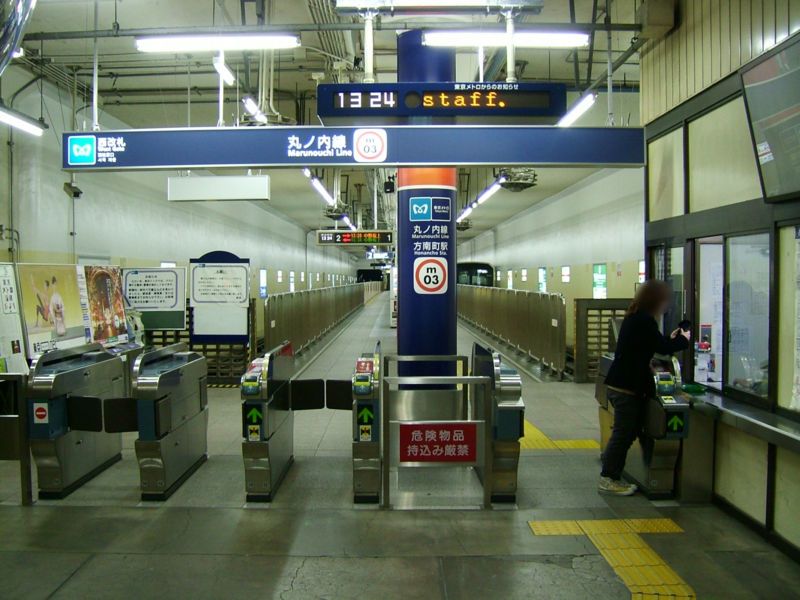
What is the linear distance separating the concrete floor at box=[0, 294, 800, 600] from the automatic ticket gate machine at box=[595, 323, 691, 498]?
0.18 metres

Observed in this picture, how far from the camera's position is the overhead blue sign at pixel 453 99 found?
184 inches

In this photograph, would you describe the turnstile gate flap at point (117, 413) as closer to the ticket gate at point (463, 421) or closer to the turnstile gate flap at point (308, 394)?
the turnstile gate flap at point (308, 394)

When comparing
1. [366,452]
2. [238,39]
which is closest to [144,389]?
[366,452]

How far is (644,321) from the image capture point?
434 centimetres

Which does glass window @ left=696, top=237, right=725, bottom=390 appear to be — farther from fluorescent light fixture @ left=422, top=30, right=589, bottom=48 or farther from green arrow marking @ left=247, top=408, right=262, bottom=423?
green arrow marking @ left=247, top=408, right=262, bottom=423

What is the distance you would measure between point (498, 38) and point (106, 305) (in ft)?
20.4

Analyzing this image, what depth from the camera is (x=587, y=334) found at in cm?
948

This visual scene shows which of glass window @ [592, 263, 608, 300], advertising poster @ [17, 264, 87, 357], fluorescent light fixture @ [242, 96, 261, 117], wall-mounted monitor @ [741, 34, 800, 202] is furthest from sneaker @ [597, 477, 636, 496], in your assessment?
glass window @ [592, 263, 608, 300]

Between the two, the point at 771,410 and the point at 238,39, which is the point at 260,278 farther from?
the point at 771,410

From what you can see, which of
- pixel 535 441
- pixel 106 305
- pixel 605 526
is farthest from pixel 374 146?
pixel 106 305

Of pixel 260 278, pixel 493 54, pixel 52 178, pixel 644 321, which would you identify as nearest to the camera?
pixel 644 321

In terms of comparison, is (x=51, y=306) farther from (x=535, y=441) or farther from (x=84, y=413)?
(x=535, y=441)

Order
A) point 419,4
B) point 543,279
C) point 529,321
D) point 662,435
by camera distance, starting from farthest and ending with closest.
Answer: point 543,279
point 529,321
point 419,4
point 662,435

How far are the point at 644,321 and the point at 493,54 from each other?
5408 millimetres
